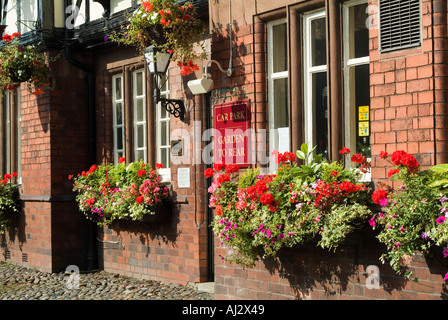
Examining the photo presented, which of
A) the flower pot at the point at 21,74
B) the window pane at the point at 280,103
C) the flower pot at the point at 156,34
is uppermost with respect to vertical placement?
the flower pot at the point at 156,34

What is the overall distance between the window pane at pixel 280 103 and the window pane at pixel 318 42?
21.4 inches

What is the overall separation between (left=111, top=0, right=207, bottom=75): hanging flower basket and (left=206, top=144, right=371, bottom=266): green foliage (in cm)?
195

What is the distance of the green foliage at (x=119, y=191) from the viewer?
9719 mm

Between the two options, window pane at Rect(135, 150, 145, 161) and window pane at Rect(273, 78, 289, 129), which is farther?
window pane at Rect(135, 150, 145, 161)

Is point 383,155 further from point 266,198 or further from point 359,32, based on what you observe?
point 359,32

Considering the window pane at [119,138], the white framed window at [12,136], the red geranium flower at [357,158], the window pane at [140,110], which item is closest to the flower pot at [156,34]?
the window pane at [140,110]

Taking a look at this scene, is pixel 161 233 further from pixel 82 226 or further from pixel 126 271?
pixel 82 226

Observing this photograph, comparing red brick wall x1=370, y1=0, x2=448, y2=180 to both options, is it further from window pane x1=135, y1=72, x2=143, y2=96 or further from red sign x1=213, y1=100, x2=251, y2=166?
window pane x1=135, y1=72, x2=143, y2=96

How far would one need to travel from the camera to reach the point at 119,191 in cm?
1028

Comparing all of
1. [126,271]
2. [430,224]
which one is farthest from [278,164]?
[126,271]

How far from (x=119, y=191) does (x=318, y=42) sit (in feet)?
13.6

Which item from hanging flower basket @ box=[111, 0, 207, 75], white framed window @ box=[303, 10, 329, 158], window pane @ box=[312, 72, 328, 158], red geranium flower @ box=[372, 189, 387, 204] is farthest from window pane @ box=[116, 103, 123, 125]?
red geranium flower @ box=[372, 189, 387, 204]

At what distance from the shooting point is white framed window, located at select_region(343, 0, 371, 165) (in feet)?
22.7

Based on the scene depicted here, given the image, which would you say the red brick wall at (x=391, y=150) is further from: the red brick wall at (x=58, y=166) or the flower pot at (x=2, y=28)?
the flower pot at (x=2, y=28)
